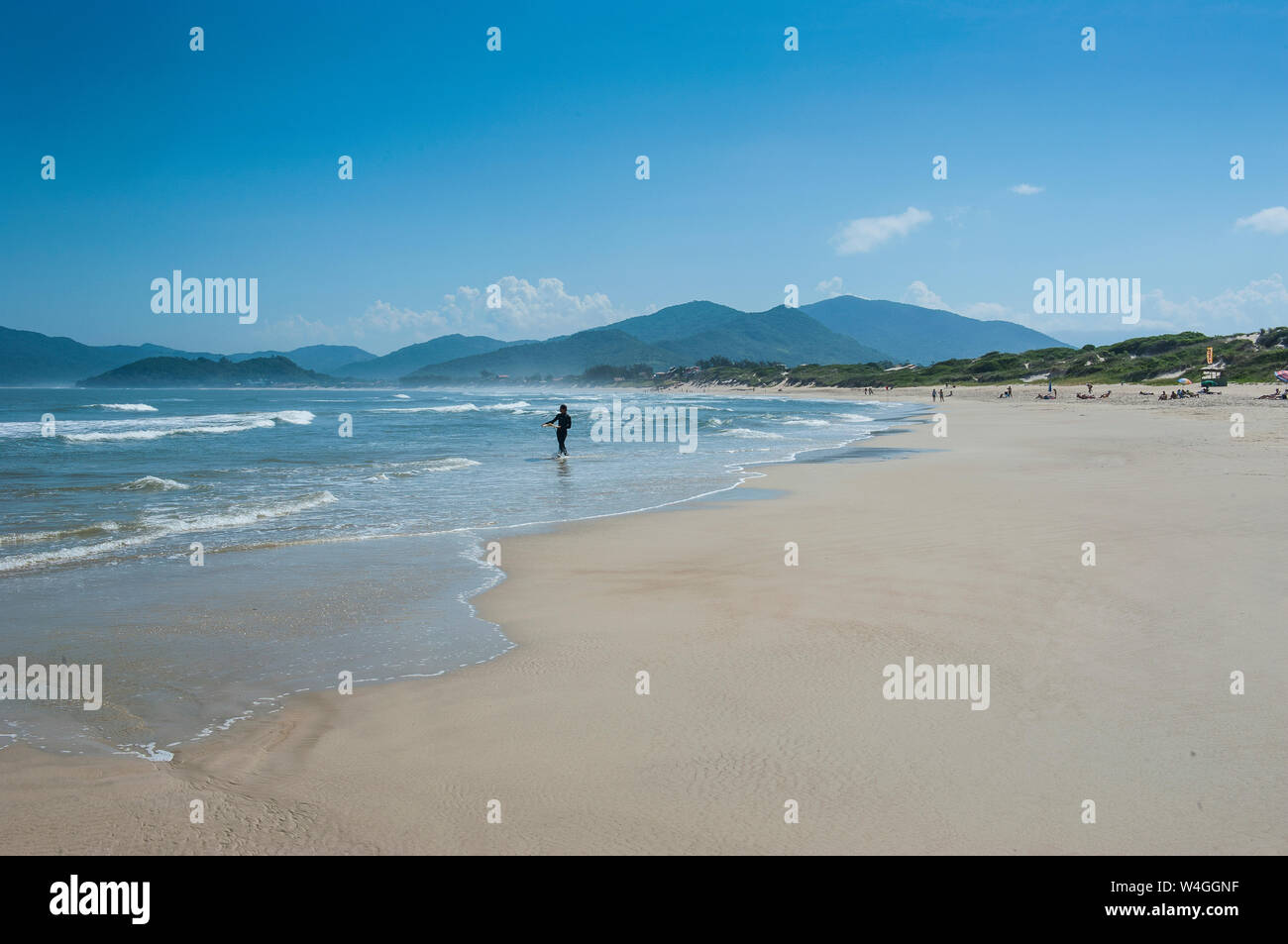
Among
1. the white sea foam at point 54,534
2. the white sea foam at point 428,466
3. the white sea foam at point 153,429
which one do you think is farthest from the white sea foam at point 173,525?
the white sea foam at point 153,429

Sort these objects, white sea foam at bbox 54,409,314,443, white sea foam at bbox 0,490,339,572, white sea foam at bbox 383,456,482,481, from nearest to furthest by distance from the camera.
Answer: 1. white sea foam at bbox 0,490,339,572
2. white sea foam at bbox 383,456,482,481
3. white sea foam at bbox 54,409,314,443

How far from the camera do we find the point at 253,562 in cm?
1000

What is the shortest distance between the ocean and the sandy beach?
514 millimetres

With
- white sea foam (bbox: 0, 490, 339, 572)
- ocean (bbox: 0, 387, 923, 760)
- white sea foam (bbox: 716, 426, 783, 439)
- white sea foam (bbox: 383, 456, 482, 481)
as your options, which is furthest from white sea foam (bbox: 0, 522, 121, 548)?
white sea foam (bbox: 716, 426, 783, 439)

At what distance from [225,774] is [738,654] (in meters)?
3.61

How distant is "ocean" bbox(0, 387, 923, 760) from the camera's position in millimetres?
5777

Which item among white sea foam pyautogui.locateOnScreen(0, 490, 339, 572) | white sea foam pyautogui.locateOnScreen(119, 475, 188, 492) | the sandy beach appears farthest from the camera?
white sea foam pyautogui.locateOnScreen(119, 475, 188, 492)

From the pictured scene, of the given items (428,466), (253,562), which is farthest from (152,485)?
(253,562)

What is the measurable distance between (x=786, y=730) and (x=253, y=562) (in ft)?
25.9

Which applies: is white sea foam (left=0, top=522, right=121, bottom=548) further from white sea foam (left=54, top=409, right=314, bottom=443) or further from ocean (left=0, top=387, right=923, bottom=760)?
white sea foam (left=54, top=409, right=314, bottom=443)

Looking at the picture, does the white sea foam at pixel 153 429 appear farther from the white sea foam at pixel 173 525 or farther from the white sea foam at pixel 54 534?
the white sea foam at pixel 54 534

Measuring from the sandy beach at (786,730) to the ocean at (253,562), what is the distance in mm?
514

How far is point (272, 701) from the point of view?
17.8 feet
